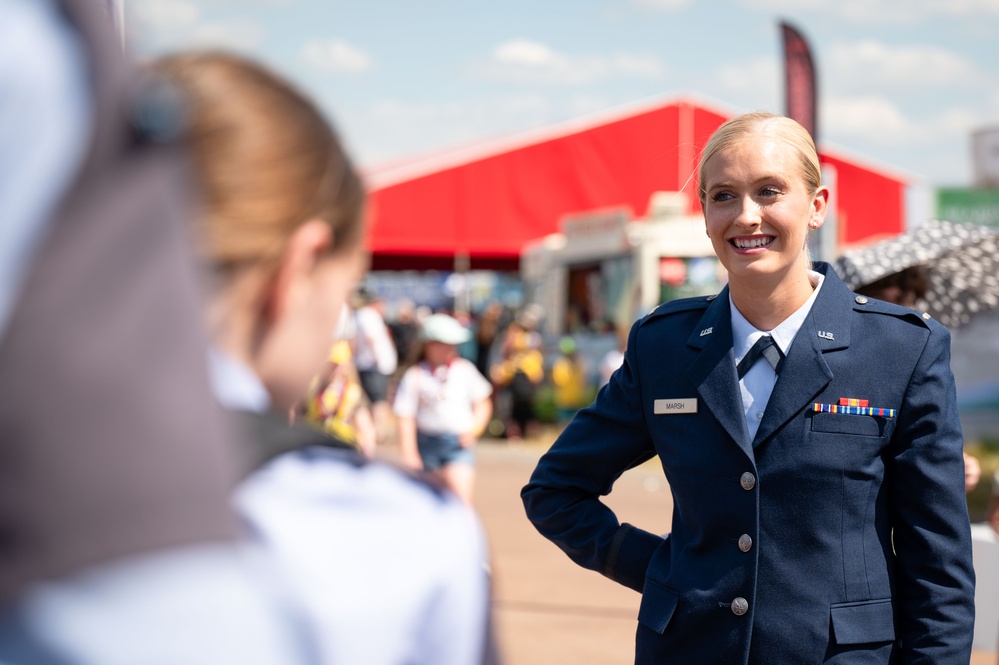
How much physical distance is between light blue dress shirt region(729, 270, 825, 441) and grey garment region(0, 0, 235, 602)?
5.64 feet

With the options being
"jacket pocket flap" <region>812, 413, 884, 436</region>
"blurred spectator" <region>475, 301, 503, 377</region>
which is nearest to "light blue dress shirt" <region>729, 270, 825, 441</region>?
"jacket pocket flap" <region>812, 413, 884, 436</region>

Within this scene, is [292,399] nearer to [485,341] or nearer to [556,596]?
[556,596]

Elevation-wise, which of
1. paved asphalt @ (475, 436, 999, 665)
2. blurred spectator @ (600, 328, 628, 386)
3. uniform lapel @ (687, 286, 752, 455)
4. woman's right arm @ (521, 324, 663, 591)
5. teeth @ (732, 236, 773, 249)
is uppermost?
teeth @ (732, 236, 773, 249)

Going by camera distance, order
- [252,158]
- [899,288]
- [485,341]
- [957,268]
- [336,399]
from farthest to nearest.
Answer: [485,341] < [336,399] < [957,268] < [899,288] < [252,158]

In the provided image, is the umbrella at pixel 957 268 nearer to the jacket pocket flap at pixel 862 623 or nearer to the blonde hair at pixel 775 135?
the blonde hair at pixel 775 135

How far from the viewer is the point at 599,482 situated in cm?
255

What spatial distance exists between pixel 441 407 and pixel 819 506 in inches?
255

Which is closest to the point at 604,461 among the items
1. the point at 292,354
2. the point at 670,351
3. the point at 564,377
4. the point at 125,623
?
the point at 670,351

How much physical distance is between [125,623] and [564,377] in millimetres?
15404

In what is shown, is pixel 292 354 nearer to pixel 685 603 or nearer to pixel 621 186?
pixel 685 603

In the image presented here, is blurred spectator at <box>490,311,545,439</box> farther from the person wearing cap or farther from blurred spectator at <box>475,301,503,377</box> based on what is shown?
the person wearing cap

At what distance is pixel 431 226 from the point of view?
22453 millimetres

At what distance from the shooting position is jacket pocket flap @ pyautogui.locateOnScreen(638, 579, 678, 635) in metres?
2.31

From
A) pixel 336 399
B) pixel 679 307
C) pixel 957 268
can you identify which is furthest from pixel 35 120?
pixel 336 399
